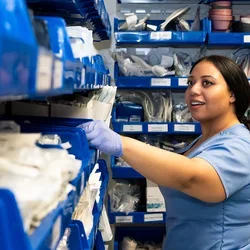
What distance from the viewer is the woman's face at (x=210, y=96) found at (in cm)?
180

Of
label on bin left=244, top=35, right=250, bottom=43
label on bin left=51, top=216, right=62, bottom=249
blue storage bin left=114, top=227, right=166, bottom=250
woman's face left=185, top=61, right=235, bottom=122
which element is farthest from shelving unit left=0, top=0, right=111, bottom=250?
blue storage bin left=114, top=227, right=166, bottom=250

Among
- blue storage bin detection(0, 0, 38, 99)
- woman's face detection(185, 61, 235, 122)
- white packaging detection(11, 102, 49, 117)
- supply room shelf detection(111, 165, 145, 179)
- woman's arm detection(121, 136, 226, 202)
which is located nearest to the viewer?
blue storage bin detection(0, 0, 38, 99)

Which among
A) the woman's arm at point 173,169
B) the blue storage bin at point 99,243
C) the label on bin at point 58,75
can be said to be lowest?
the blue storage bin at point 99,243

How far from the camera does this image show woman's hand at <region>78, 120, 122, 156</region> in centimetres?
126

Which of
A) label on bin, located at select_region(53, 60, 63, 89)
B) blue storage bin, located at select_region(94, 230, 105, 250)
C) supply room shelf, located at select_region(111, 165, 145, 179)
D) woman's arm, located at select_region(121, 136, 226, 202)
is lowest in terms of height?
blue storage bin, located at select_region(94, 230, 105, 250)

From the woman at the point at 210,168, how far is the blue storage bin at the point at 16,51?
927 millimetres

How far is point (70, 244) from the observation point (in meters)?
1.15

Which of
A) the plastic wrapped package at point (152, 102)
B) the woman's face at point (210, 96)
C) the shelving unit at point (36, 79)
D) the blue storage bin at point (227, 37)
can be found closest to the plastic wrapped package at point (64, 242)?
the shelving unit at point (36, 79)

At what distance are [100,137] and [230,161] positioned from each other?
56cm

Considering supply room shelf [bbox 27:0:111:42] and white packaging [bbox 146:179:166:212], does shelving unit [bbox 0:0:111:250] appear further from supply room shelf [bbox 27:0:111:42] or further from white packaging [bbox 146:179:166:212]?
white packaging [bbox 146:179:166:212]

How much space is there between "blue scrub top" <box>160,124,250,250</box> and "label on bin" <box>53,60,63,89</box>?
1066 mm

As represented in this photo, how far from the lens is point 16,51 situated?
38 cm

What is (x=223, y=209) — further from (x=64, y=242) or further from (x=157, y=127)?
(x=157, y=127)

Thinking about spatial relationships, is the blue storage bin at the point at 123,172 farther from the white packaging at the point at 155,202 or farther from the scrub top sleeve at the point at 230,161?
the scrub top sleeve at the point at 230,161
